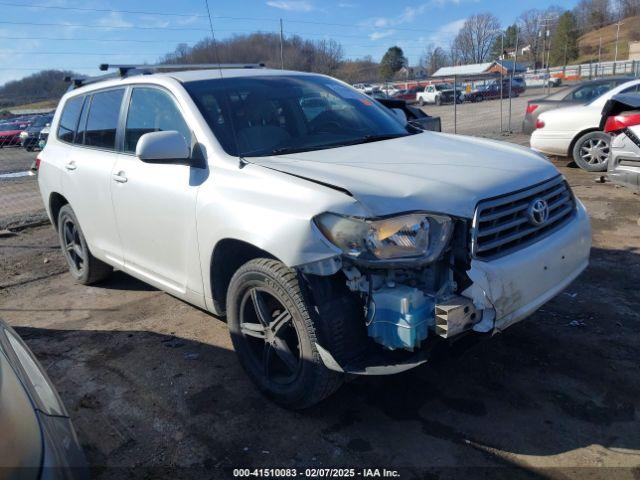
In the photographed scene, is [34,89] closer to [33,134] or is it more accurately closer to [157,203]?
[33,134]

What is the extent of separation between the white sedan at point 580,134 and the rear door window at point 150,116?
7941 mm

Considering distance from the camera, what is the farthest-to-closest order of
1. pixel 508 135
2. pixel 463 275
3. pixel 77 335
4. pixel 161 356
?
pixel 508 135 < pixel 77 335 < pixel 161 356 < pixel 463 275

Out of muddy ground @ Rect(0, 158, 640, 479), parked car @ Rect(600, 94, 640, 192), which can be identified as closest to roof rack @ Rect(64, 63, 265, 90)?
muddy ground @ Rect(0, 158, 640, 479)

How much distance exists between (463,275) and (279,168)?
116cm

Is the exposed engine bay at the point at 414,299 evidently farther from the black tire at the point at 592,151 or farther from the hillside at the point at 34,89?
the hillside at the point at 34,89

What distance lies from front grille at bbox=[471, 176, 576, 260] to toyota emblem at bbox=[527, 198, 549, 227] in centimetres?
1

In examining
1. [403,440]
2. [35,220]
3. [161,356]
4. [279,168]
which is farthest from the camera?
[35,220]

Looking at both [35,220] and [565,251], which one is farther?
[35,220]

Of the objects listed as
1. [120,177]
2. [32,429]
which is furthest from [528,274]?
[120,177]

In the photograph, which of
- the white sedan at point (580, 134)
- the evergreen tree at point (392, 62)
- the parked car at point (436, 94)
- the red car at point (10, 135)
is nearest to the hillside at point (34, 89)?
the red car at point (10, 135)

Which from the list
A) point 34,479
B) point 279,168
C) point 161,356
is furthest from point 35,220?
point 34,479

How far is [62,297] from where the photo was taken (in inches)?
208

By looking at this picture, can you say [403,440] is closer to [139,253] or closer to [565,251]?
[565,251]

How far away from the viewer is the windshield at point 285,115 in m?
3.46
